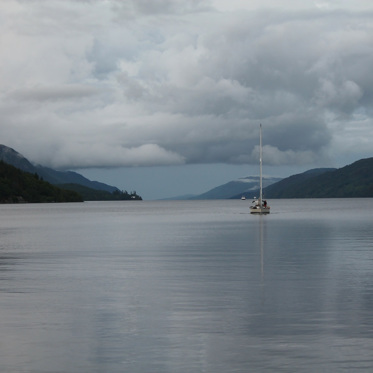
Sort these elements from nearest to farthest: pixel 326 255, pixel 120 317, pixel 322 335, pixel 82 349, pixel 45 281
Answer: pixel 82 349, pixel 322 335, pixel 120 317, pixel 45 281, pixel 326 255

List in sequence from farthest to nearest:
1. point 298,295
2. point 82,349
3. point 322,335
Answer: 1. point 298,295
2. point 322,335
3. point 82,349

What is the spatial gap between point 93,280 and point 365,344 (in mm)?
23981

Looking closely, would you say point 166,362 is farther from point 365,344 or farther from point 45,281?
point 45,281

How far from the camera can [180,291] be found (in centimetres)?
3891

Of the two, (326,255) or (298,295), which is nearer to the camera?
(298,295)

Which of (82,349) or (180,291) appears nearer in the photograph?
(82,349)

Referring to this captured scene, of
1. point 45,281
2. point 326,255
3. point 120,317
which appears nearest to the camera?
point 120,317

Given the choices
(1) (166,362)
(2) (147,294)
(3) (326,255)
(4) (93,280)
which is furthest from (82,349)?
(3) (326,255)

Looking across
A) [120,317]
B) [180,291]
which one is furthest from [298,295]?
[120,317]

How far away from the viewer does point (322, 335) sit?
25641 mm

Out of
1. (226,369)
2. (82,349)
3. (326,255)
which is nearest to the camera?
(226,369)

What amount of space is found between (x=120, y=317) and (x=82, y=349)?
21.2 ft

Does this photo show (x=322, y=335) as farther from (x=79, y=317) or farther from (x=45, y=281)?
(x=45, y=281)

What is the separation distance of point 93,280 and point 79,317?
14.5 meters
